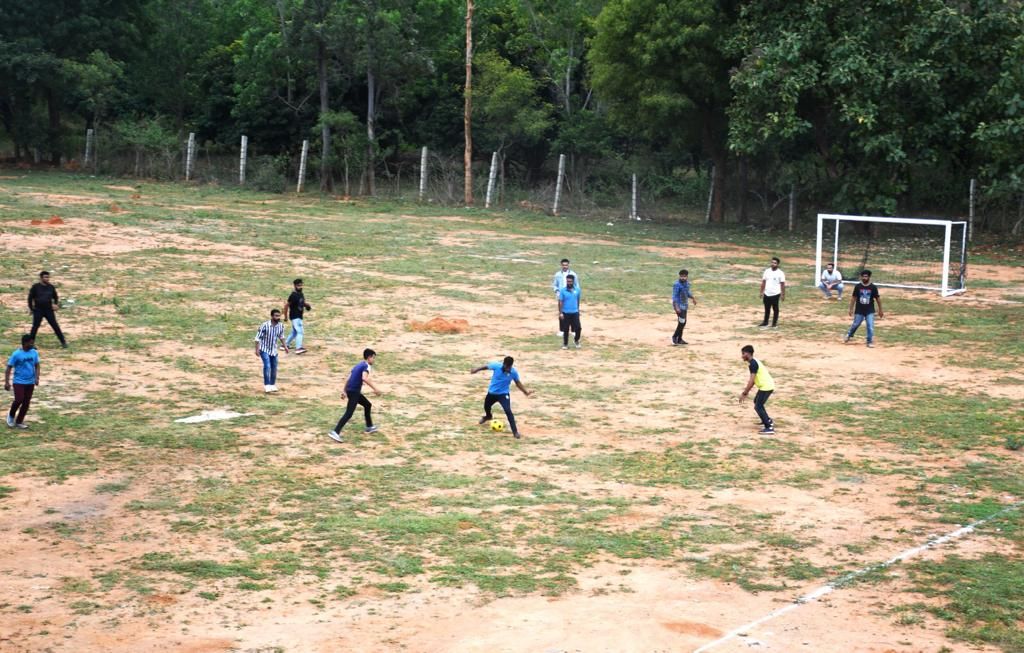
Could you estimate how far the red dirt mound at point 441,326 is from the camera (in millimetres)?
25000

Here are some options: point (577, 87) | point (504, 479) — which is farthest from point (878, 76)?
point (504, 479)

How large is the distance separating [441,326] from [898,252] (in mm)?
20206

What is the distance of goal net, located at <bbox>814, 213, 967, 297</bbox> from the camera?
105 feet

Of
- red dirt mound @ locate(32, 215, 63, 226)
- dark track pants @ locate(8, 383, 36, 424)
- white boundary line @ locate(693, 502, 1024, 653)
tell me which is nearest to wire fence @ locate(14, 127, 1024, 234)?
red dirt mound @ locate(32, 215, 63, 226)

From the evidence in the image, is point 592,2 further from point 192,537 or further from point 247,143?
point 192,537

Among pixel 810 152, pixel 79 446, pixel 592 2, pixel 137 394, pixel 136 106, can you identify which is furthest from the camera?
pixel 136 106

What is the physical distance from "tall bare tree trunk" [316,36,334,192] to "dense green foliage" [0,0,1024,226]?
0.10 metres

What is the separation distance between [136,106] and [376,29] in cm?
1579

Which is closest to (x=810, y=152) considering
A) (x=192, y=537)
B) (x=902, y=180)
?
(x=902, y=180)

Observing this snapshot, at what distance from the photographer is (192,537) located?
1313 centimetres

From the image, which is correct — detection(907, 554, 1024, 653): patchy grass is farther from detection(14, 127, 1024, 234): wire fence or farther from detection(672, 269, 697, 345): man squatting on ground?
detection(14, 127, 1024, 234): wire fence

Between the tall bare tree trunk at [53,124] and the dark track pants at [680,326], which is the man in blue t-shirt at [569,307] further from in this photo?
the tall bare tree trunk at [53,124]

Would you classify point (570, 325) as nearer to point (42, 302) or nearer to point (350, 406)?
point (350, 406)

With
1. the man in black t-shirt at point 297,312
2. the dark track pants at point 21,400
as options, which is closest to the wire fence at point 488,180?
the man in black t-shirt at point 297,312
